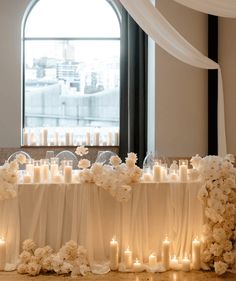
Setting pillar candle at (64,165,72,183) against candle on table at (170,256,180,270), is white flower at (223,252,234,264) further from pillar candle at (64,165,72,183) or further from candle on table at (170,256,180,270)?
pillar candle at (64,165,72,183)

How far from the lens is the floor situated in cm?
287

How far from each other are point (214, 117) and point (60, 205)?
2520 millimetres

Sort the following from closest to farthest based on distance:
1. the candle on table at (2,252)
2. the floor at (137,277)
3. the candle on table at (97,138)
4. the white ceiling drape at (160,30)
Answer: the floor at (137,277)
the candle on table at (2,252)
the white ceiling drape at (160,30)
the candle on table at (97,138)

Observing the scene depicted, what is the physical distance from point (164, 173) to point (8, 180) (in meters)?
1.29

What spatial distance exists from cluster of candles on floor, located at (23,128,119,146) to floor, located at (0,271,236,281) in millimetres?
2638

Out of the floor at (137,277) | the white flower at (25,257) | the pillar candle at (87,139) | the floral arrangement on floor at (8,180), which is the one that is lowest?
the floor at (137,277)

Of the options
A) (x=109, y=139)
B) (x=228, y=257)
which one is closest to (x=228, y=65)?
(x=109, y=139)

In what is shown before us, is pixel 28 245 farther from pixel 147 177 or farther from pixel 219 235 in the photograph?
pixel 219 235

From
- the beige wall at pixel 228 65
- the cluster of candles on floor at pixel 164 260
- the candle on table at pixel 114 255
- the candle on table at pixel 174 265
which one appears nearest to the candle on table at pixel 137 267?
the cluster of candles on floor at pixel 164 260

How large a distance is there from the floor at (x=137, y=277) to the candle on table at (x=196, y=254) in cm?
7

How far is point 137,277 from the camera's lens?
293 cm

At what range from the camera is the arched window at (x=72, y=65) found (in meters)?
5.67

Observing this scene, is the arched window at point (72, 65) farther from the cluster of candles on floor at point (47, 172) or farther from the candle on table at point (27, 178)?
the candle on table at point (27, 178)

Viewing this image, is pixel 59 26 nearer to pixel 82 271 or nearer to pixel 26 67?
pixel 26 67
